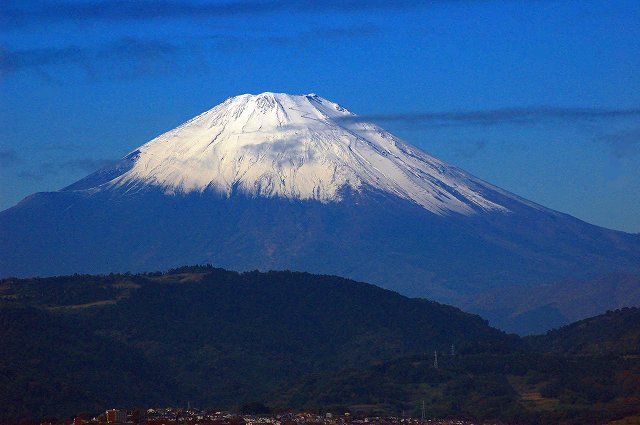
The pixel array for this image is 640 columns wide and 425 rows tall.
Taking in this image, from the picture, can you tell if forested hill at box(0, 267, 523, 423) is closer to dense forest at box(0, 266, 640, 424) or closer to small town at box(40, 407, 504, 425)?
dense forest at box(0, 266, 640, 424)

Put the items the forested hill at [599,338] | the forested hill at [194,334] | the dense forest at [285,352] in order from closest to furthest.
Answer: the dense forest at [285,352], the forested hill at [194,334], the forested hill at [599,338]

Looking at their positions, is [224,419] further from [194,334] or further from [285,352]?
[194,334]

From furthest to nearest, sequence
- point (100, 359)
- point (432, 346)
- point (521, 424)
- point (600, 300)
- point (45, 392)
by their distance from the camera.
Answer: point (600, 300), point (432, 346), point (100, 359), point (45, 392), point (521, 424)

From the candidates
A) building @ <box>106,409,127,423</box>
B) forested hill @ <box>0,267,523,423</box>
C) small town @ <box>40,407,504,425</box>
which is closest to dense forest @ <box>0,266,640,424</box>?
forested hill @ <box>0,267,523,423</box>

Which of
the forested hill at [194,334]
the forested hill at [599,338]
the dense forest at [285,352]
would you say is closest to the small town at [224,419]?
the dense forest at [285,352]

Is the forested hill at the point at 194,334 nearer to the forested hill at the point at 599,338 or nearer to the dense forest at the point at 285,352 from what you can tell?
the dense forest at the point at 285,352

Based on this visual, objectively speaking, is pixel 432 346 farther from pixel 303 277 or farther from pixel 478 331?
pixel 303 277

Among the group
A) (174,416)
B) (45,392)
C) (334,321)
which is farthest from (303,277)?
(174,416)
